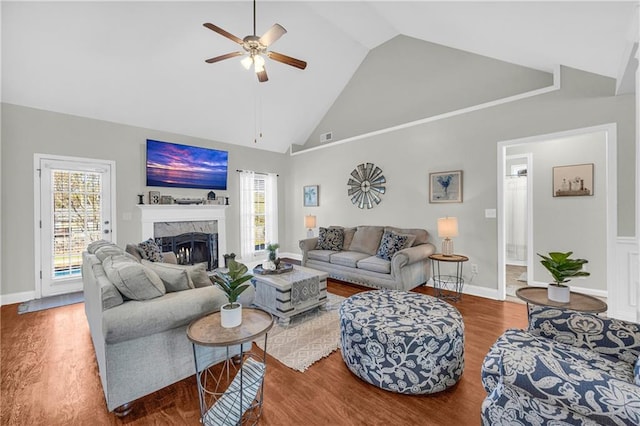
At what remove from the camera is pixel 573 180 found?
387 cm

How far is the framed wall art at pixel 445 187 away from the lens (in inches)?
157

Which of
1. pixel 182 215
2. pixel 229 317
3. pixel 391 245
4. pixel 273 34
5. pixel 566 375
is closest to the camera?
pixel 566 375

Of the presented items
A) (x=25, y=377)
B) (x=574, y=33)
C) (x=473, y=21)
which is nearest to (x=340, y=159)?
(x=473, y=21)

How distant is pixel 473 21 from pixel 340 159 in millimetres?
3250

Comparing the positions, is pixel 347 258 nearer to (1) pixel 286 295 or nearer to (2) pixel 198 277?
(1) pixel 286 295

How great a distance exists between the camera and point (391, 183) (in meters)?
4.84

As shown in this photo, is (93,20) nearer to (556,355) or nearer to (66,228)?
(66,228)

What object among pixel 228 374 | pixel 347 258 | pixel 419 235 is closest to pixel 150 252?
pixel 228 374

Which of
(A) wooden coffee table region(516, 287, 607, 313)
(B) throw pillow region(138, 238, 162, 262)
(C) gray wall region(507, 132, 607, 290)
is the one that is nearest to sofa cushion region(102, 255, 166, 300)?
(B) throw pillow region(138, 238, 162, 262)

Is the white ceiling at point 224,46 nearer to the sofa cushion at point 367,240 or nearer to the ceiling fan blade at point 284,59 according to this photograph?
the ceiling fan blade at point 284,59

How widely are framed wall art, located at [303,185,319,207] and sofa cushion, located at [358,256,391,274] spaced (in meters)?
2.40

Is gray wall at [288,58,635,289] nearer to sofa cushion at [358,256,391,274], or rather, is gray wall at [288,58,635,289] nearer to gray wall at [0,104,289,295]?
sofa cushion at [358,256,391,274]

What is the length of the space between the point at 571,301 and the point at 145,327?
3.05m

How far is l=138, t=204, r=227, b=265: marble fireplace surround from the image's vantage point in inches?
183
